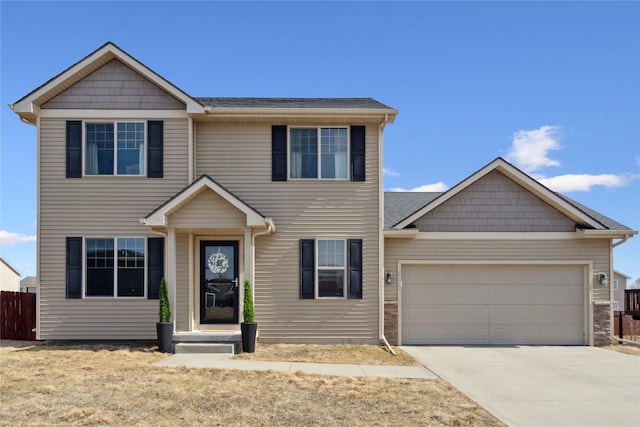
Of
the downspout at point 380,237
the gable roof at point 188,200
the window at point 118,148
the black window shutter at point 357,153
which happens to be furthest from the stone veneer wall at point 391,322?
the window at point 118,148

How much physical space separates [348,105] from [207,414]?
9.19 metres

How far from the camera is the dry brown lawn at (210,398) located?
679 centimetres

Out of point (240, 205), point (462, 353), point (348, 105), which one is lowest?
point (462, 353)

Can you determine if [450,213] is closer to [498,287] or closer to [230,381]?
[498,287]

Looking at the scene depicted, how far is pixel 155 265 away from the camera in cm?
1308

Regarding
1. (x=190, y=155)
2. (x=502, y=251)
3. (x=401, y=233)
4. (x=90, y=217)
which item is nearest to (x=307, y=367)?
(x=401, y=233)

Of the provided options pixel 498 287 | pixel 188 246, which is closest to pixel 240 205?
pixel 188 246

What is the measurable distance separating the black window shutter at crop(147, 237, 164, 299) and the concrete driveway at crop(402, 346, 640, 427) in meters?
6.21

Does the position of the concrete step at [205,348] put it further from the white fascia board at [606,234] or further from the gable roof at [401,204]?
the white fascia board at [606,234]

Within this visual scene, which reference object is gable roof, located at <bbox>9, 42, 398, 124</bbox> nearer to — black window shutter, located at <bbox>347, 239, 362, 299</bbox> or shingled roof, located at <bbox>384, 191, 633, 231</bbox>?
shingled roof, located at <bbox>384, 191, 633, 231</bbox>

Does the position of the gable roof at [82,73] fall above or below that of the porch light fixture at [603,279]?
above

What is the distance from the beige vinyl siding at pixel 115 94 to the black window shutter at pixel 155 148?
449 millimetres

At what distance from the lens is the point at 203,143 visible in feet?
44.7

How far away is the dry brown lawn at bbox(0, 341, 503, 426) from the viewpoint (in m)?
6.79
